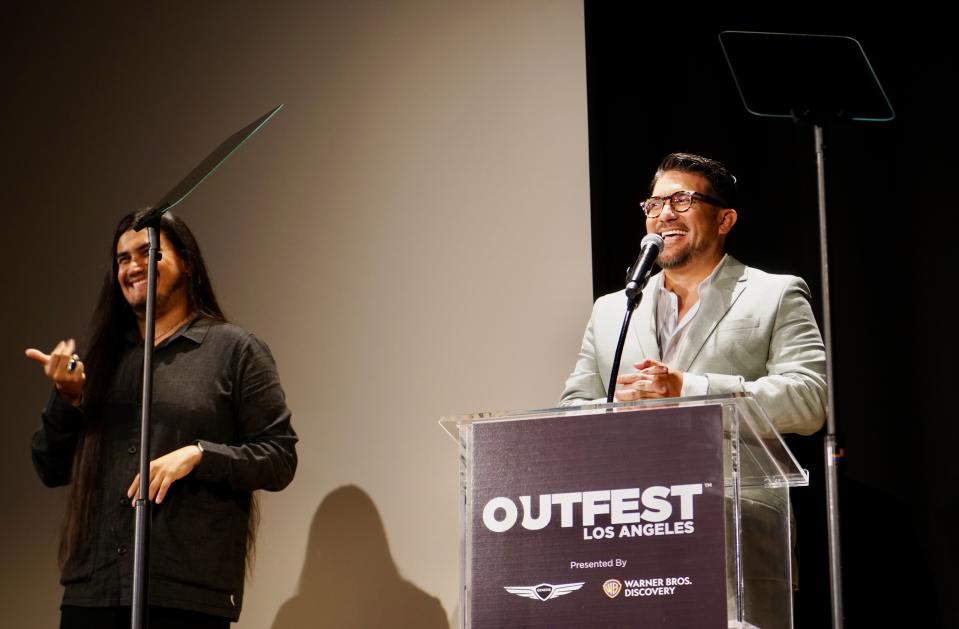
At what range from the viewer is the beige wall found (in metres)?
3.73

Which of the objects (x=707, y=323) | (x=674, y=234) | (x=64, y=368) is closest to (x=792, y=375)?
(x=707, y=323)

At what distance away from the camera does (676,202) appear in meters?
3.20

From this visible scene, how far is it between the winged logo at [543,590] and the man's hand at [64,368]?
1.40m

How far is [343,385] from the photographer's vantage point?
3.88 m

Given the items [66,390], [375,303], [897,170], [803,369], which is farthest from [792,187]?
[66,390]

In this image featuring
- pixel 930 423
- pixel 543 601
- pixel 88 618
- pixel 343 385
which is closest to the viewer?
pixel 543 601

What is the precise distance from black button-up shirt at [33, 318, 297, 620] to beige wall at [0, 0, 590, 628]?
2.36 feet

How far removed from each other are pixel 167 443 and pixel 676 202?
4.80ft

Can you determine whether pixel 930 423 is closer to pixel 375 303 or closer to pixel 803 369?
pixel 803 369

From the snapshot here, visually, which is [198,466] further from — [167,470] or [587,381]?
[587,381]

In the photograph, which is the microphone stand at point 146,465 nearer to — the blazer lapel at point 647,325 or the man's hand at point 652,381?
the man's hand at point 652,381

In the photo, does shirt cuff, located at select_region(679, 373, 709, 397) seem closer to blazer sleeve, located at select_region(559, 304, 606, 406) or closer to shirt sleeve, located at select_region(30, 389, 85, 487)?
blazer sleeve, located at select_region(559, 304, 606, 406)

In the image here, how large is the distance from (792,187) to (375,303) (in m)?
1.38

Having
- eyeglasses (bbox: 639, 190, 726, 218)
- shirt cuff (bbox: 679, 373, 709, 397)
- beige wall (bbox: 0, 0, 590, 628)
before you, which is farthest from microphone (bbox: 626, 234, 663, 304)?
beige wall (bbox: 0, 0, 590, 628)
